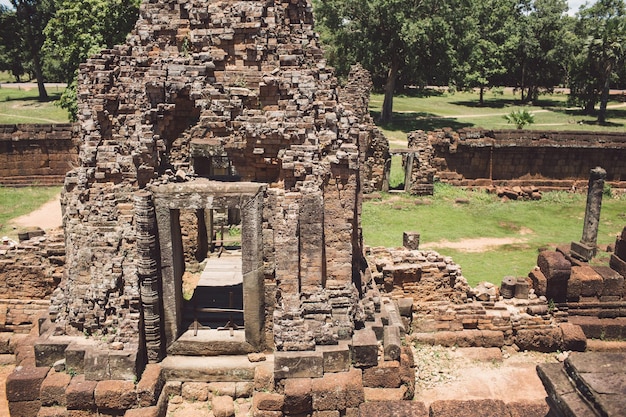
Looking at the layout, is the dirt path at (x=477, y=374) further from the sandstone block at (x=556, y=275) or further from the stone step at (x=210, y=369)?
the stone step at (x=210, y=369)

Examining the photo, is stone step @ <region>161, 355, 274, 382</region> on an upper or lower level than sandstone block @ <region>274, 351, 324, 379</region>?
lower

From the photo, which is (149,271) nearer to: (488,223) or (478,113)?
(488,223)

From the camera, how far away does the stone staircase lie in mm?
3293

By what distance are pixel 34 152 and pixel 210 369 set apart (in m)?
21.4

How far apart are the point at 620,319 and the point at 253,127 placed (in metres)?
9.46

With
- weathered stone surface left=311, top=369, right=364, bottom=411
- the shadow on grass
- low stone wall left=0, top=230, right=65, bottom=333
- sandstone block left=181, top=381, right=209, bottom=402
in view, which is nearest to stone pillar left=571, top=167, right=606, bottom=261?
weathered stone surface left=311, top=369, right=364, bottom=411

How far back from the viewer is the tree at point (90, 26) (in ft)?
80.1

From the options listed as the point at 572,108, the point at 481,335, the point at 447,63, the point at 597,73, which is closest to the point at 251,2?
the point at 481,335

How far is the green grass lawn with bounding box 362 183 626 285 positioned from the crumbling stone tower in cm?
753

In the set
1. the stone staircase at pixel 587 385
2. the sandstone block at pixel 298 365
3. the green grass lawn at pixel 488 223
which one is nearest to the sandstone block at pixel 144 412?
the sandstone block at pixel 298 365

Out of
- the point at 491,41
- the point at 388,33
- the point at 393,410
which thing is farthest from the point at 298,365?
the point at 491,41

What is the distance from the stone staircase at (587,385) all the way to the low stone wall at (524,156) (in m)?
21.0

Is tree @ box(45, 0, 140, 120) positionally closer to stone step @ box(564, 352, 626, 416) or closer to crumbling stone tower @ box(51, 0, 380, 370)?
crumbling stone tower @ box(51, 0, 380, 370)

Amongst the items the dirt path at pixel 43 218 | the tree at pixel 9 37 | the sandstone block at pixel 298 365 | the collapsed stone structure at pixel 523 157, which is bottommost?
the dirt path at pixel 43 218
